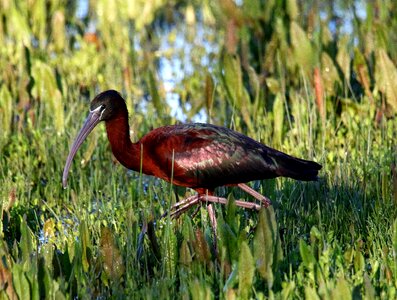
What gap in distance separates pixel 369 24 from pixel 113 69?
214 centimetres

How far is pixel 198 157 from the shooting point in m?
5.21

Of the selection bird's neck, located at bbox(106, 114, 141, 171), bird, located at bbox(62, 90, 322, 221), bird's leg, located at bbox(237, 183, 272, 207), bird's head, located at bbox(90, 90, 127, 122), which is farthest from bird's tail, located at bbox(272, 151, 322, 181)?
bird's head, located at bbox(90, 90, 127, 122)

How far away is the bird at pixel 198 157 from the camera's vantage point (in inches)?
200

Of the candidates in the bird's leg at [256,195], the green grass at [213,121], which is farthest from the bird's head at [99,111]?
the bird's leg at [256,195]

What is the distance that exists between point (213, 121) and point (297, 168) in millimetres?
2092

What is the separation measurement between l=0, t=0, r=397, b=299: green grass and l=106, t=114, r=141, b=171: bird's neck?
0.59 feet

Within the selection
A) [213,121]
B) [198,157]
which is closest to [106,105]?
[198,157]

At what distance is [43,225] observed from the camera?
525 centimetres

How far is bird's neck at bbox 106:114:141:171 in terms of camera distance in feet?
17.4

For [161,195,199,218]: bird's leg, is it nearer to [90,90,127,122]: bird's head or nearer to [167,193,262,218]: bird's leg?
[167,193,262,218]: bird's leg

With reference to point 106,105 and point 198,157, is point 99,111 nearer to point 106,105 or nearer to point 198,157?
point 106,105

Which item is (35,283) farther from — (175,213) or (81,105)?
(81,105)

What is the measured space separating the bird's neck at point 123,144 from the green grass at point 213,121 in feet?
0.59

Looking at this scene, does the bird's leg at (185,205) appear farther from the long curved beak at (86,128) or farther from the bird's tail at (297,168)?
the long curved beak at (86,128)
